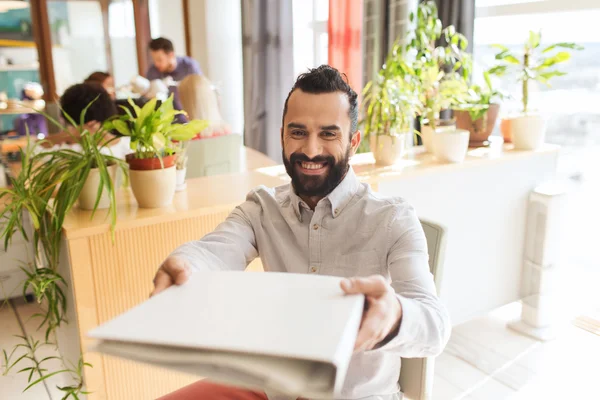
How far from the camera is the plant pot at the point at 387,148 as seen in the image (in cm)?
212

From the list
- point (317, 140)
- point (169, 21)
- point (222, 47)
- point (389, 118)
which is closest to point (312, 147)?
point (317, 140)

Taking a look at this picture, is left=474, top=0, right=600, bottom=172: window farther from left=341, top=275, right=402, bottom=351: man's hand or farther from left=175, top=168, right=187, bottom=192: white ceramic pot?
left=341, top=275, right=402, bottom=351: man's hand

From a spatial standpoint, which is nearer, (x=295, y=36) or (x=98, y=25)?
(x=295, y=36)

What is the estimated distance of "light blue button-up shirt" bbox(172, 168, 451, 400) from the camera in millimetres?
1093

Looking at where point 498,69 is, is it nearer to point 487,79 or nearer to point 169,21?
point 487,79

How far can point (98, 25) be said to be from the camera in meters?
4.84

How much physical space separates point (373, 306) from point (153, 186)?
1029 mm

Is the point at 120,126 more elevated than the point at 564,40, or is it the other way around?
the point at 564,40

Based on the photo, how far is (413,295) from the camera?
3.18 ft

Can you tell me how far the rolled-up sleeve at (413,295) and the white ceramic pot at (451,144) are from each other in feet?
3.51

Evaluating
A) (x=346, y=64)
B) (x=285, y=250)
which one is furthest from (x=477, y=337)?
(x=346, y=64)

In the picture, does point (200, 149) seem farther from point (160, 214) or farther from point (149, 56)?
point (149, 56)

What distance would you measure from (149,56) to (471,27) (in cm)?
324

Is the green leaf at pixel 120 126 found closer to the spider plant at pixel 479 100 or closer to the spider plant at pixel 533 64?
the spider plant at pixel 479 100
